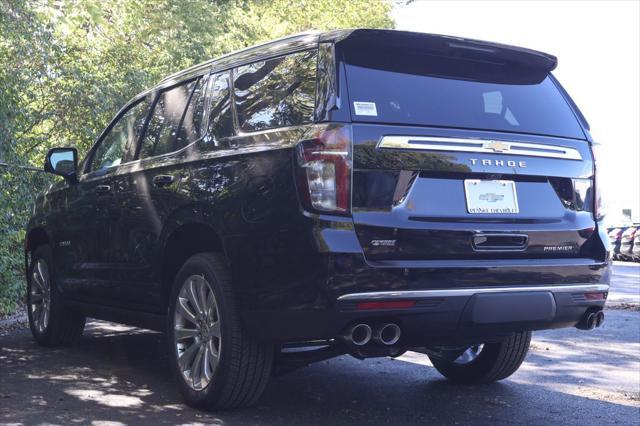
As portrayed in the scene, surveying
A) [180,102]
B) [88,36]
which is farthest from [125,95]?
[180,102]

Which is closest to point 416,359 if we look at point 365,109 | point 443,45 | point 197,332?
point 197,332

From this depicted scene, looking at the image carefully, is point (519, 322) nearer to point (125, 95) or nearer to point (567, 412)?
point (567, 412)

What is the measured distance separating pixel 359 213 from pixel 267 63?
4.14 ft

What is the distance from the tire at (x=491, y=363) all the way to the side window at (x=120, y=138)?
104 inches

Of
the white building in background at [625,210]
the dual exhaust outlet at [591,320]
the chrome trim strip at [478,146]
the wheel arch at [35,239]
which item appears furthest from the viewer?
the white building in background at [625,210]

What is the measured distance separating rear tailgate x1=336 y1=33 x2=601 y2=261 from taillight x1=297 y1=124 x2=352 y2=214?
0.06 metres

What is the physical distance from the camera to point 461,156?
4.65 metres

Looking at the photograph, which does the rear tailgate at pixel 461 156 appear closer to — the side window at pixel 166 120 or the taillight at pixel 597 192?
the taillight at pixel 597 192

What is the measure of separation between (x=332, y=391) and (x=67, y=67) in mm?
10256

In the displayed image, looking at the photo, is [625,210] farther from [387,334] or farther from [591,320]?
[387,334]

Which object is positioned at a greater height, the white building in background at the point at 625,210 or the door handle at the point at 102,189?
the white building in background at the point at 625,210

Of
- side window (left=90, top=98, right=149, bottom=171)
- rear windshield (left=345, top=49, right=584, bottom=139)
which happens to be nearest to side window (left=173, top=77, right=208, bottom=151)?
side window (left=90, top=98, right=149, bottom=171)

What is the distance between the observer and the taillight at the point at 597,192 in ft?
17.0

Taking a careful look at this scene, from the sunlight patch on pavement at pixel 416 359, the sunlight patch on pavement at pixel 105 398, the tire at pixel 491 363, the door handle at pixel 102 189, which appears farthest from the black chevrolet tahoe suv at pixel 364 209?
the sunlight patch on pavement at pixel 416 359
